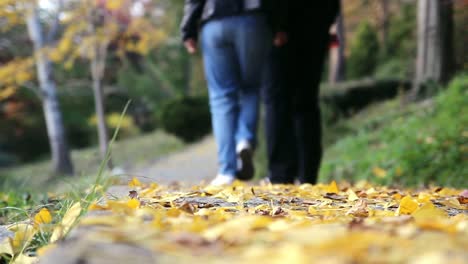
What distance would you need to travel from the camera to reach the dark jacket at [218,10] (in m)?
3.28

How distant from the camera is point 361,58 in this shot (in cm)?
1830

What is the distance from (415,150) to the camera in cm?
480

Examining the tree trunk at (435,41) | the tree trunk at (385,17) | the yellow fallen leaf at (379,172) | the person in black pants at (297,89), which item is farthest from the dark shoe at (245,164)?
the tree trunk at (385,17)

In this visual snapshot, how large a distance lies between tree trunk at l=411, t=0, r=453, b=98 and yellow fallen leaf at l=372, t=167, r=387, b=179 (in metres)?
4.17

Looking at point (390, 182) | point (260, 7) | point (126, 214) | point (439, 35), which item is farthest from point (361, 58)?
point (126, 214)

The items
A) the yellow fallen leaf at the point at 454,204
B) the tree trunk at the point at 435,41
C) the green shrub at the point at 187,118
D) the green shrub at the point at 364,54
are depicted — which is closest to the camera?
the yellow fallen leaf at the point at 454,204

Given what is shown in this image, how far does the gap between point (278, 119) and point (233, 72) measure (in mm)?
468

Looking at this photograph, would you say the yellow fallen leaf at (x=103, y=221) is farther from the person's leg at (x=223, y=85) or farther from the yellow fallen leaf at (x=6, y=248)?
the person's leg at (x=223, y=85)

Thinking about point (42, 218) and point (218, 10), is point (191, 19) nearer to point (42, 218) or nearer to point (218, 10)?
point (218, 10)

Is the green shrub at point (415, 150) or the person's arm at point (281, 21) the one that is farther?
the green shrub at point (415, 150)

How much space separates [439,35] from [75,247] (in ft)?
29.4

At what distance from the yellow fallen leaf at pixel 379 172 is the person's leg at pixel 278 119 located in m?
1.67

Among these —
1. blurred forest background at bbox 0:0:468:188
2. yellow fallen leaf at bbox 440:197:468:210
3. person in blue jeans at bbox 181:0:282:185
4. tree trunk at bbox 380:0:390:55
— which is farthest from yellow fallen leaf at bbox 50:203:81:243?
tree trunk at bbox 380:0:390:55

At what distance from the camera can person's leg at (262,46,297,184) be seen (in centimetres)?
326
